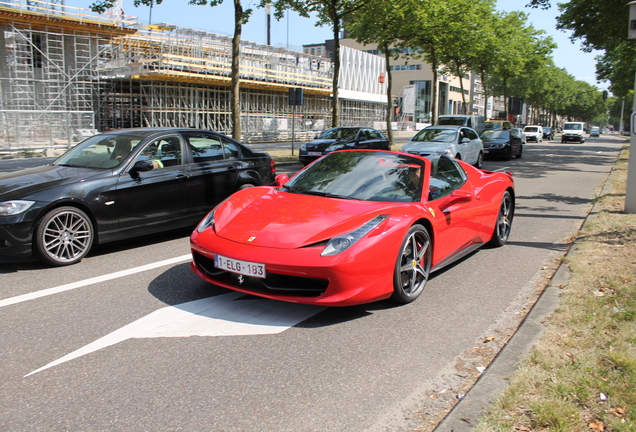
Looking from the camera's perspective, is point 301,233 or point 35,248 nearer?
point 301,233

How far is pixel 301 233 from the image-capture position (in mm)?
4258

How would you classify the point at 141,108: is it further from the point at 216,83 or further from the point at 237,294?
the point at 237,294

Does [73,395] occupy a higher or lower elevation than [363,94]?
lower

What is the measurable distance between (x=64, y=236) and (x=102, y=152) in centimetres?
138

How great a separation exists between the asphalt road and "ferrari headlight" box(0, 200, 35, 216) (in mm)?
621

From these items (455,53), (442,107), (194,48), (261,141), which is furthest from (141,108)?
(442,107)

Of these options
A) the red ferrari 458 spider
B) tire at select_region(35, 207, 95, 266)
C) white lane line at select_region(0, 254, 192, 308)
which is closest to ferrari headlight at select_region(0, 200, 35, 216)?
tire at select_region(35, 207, 95, 266)

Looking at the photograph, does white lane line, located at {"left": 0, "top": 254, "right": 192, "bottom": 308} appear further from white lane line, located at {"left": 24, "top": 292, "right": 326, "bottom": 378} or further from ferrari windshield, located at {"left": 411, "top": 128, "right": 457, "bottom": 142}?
ferrari windshield, located at {"left": 411, "top": 128, "right": 457, "bottom": 142}

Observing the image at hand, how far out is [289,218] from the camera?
4.54 metres

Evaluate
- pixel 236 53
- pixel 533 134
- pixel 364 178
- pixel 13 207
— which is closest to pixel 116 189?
pixel 13 207

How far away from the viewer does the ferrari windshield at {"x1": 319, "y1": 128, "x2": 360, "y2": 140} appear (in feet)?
68.6

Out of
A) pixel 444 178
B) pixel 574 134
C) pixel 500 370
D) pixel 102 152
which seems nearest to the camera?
pixel 500 370

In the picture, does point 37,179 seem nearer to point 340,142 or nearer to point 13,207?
point 13,207

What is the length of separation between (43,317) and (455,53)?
3882 cm
